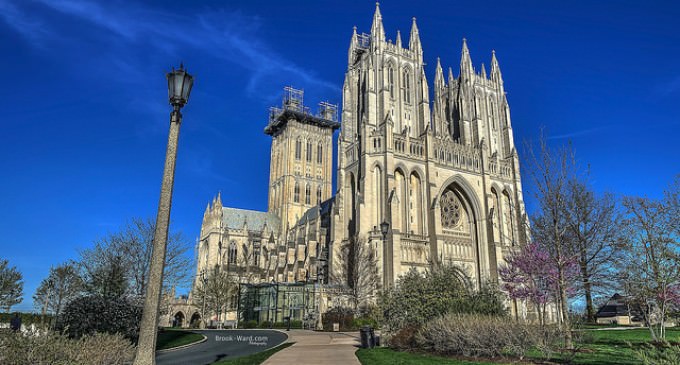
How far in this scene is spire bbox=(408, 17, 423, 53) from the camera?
A: 53925mm

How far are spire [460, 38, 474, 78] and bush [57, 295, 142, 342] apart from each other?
171ft

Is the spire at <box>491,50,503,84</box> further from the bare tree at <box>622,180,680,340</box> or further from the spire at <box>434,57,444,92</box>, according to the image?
the bare tree at <box>622,180,680,340</box>

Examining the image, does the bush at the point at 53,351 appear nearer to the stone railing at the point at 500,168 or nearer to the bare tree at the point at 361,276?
the bare tree at the point at 361,276

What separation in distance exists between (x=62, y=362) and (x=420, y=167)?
139 ft

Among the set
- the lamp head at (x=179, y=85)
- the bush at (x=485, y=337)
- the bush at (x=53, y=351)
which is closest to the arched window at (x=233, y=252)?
the bush at (x=485, y=337)

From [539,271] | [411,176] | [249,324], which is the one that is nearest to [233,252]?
[249,324]

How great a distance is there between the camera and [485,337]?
12531 millimetres

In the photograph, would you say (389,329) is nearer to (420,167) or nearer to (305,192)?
(420,167)

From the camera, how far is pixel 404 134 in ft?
157

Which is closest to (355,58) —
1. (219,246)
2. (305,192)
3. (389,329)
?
(305,192)

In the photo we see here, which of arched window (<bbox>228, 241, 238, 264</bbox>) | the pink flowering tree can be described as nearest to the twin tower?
the pink flowering tree

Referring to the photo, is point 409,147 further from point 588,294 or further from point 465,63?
point 588,294

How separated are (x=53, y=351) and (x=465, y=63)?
57.7 metres

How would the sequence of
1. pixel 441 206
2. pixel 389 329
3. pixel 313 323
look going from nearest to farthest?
pixel 389 329 < pixel 313 323 < pixel 441 206
